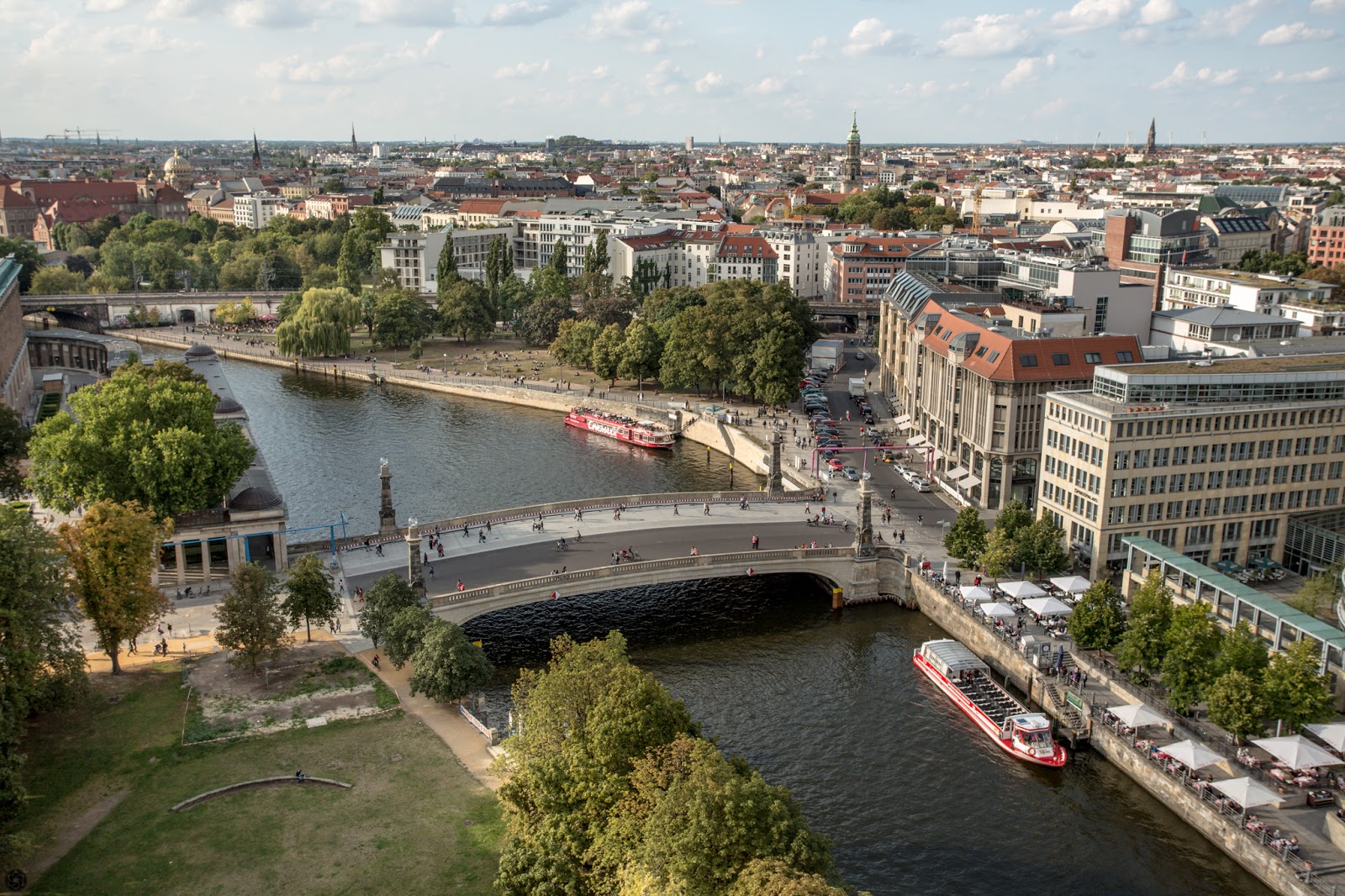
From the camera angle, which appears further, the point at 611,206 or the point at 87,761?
the point at 611,206

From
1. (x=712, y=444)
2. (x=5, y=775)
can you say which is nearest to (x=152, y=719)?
(x=5, y=775)

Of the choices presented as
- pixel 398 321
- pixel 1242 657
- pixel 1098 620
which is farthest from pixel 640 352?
pixel 1242 657

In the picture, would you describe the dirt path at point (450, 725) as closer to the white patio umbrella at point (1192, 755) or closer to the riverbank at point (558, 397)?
the white patio umbrella at point (1192, 755)

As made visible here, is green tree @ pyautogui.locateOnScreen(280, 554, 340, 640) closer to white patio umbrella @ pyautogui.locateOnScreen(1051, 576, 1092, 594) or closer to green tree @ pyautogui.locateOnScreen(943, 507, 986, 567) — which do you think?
green tree @ pyautogui.locateOnScreen(943, 507, 986, 567)

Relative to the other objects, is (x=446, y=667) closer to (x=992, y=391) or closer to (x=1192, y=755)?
(x=1192, y=755)

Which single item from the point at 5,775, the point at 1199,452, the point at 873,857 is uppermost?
the point at 1199,452

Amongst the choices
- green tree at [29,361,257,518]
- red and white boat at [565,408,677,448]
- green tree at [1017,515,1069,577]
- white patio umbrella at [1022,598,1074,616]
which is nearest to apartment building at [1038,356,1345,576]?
green tree at [1017,515,1069,577]

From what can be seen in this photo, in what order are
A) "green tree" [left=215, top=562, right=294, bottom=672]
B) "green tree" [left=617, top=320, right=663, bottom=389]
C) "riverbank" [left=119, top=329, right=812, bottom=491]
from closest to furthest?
"green tree" [left=215, top=562, right=294, bottom=672] → "riverbank" [left=119, top=329, right=812, bottom=491] → "green tree" [left=617, top=320, right=663, bottom=389]

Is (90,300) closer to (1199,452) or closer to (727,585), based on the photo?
(727,585)
